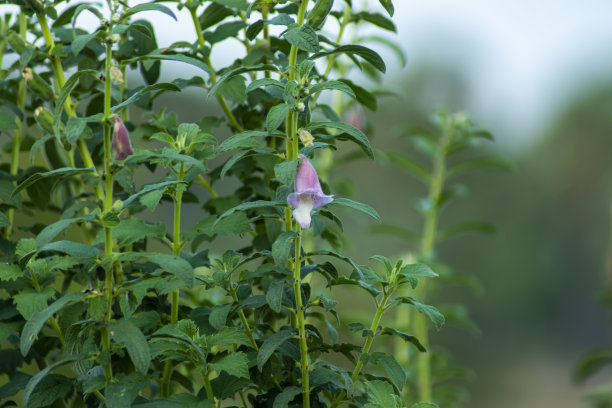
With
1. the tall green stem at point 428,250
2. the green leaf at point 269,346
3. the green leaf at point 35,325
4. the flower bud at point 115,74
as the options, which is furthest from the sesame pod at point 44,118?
the tall green stem at point 428,250

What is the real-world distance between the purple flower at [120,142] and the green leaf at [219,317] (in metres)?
0.17

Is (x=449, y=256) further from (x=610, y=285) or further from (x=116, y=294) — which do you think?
(x=116, y=294)

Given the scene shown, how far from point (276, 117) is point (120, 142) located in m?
0.15

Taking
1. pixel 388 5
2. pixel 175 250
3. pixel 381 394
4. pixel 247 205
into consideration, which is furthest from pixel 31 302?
pixel 388 5

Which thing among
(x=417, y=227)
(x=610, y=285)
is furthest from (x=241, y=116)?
(x=417, y=227)

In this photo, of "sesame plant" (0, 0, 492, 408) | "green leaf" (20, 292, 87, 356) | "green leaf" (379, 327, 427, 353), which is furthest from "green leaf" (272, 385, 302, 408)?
"green leaf" (20, 292, 87, 356)

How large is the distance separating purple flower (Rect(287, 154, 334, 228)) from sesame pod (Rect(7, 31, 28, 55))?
375 mm

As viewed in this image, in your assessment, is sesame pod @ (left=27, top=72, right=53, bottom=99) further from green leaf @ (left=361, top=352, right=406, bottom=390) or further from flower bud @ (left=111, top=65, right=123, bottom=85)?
green leaf @ (left=361, top=352, right=406, bottom=390)

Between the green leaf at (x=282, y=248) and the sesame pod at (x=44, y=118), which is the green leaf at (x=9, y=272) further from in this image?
the green leaf at (x=282, y=248)

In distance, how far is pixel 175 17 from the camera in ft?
2.30

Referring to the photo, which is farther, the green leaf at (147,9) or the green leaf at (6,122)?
the green leaf at (6,122)

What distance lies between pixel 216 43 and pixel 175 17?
0.13 meters

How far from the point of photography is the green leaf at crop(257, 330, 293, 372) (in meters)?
0.61

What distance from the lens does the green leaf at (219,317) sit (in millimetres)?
653
